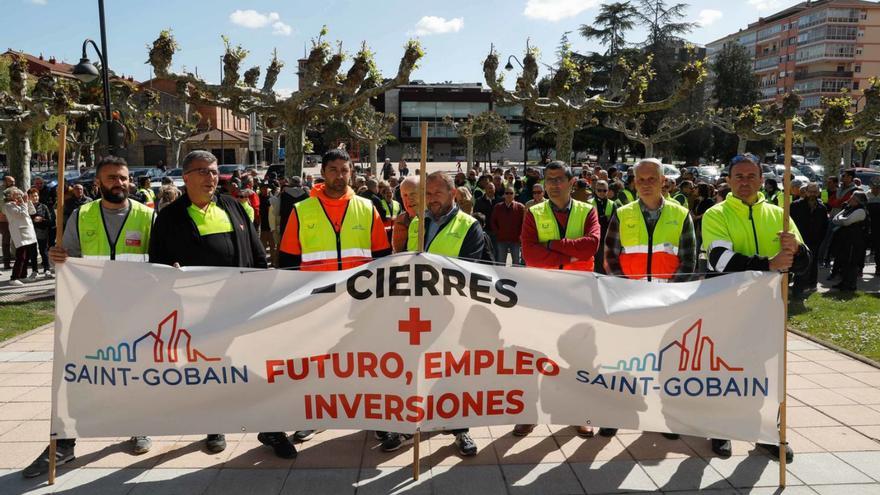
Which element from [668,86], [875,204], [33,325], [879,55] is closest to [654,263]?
[33,325]

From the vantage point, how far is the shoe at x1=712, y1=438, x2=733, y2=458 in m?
4.07

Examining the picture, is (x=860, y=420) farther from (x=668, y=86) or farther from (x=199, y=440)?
(x=668, y=86)

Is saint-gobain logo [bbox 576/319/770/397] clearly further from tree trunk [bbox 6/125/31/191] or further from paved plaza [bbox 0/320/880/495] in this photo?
tree trunk [bbox 6/125/31/191]

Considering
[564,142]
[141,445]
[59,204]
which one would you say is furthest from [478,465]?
[564,142]

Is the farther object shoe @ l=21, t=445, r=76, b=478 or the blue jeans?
the blue jeans

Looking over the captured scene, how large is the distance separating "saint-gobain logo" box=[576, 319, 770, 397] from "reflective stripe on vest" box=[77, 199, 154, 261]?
3.13 metres

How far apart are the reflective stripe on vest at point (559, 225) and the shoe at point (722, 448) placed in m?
1.47

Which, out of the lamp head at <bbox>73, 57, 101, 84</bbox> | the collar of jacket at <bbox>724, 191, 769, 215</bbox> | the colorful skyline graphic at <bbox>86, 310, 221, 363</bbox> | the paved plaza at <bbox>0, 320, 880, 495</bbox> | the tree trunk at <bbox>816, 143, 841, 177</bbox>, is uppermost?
the lamp head at <bbox>73, 57, 101, 84</bbox>

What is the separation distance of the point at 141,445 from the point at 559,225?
3.28 meters

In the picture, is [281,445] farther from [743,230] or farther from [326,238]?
[743,230]

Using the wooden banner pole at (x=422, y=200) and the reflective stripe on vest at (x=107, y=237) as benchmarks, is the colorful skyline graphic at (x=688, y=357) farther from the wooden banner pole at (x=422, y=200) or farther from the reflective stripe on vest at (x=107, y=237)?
the reflective stripe on vest at (x=107, y=237)

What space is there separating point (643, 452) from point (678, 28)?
190 ft

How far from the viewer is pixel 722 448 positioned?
13.4 ft

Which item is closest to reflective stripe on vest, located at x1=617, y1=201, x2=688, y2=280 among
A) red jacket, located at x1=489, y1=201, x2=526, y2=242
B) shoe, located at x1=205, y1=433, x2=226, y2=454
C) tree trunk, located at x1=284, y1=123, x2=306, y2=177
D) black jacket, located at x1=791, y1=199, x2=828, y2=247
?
shoe, located at x1=205, y1=433, x2=226, y2=454
